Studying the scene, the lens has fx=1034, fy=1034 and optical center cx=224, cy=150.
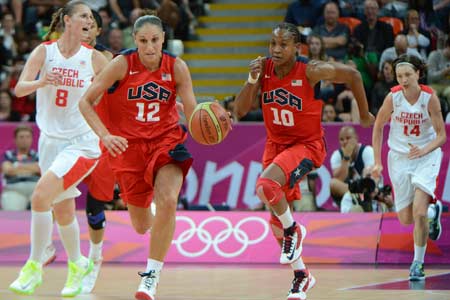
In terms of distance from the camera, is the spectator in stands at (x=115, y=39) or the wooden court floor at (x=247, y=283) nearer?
the wooden court floor at (x=247, y=283)

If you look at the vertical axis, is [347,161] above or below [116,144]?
below

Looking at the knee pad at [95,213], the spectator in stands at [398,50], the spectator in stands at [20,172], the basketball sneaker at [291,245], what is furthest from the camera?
the spectator in stands at [398,50]

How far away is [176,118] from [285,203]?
115 centimetres

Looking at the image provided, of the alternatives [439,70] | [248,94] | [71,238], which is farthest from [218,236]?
[439,70]

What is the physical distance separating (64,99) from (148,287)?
6.39ft

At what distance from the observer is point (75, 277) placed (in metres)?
9.04

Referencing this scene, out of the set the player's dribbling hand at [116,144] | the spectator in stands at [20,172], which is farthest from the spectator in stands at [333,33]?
the player's dribbling hand at [116,144]

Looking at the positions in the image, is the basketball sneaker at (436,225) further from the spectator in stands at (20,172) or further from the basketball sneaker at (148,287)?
the spectator in stands at (20,172)

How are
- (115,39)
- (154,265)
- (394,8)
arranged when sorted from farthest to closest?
1. (394,8)
2. (115,39)
3. (154,265)

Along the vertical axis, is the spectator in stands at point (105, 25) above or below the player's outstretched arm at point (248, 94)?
above

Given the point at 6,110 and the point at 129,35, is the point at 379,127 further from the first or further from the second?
the point at 129,35

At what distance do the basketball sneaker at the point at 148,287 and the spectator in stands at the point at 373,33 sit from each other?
813 cm

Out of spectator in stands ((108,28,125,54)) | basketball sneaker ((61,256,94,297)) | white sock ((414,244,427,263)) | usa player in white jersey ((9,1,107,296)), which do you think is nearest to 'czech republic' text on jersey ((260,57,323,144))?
usa player in white jersey ((9,1,107,296))

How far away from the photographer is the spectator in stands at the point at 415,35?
1522cm
